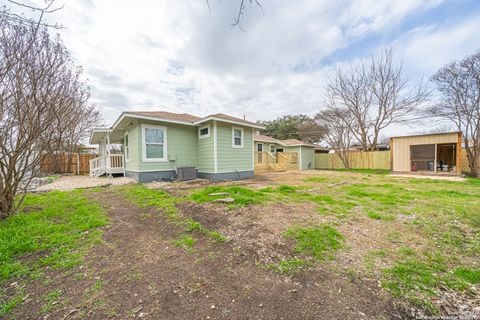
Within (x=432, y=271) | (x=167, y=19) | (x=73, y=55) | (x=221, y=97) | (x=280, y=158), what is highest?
(x=221, y=97)

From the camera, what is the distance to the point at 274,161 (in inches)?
651

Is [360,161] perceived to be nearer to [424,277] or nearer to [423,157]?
[423,157]

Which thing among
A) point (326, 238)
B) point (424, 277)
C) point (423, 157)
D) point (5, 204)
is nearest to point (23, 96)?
point (5, 204)

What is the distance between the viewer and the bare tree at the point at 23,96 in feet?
11.3

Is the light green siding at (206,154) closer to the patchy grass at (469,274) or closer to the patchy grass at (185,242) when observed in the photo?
the patchy grass at (185,242)

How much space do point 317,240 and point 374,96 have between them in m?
19.0

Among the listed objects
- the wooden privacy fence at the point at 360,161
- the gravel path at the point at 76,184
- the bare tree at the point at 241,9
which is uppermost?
the bare tree at the point at 241,9

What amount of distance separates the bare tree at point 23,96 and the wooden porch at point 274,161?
1212cm

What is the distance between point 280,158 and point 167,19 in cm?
1448

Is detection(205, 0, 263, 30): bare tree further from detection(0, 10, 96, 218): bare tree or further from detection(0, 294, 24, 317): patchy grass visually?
detection(0, 10, 96, 218): bare tree

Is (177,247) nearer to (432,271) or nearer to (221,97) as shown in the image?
(432,271)

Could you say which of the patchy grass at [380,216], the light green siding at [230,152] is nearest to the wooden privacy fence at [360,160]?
the light green siding at [230,152]

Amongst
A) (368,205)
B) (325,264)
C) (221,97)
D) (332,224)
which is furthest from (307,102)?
(325,264)

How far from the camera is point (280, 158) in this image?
704 inches
